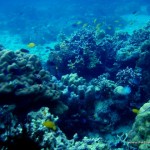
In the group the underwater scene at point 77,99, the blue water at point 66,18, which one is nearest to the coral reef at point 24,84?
the underwater scene at point 77,99

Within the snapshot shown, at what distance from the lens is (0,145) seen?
12.2 feet

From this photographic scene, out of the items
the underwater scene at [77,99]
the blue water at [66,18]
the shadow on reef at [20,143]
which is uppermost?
the blue water at [66,18]

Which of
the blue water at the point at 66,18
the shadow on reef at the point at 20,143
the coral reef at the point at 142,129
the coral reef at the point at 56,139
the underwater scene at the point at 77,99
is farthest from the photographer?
the blue water at the point at 66,18

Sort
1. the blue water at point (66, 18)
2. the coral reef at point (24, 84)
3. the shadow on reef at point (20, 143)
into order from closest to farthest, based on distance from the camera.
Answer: the shadow on reef at point (20, 143) < the coral reef at point (24, 84) < the blue water at point (66, 18)

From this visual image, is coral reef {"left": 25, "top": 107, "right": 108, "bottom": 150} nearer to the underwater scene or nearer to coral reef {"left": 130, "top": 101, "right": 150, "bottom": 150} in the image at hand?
the underwater scene

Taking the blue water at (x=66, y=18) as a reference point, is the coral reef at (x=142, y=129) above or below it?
below

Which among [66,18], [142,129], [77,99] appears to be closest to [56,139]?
[142,129]

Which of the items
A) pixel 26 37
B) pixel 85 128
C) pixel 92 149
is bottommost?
pixel 92 149

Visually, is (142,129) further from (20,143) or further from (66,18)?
(66,18)

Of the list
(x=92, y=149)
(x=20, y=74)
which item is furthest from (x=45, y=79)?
(x=92, y=149)

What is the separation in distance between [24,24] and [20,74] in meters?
27.6

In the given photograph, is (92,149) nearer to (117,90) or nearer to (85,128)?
(85,128)

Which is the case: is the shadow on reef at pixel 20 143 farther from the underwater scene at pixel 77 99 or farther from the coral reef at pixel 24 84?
the coral reef at pixel 24 84

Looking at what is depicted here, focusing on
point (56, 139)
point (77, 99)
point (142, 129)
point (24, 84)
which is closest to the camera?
point (56, 139)
